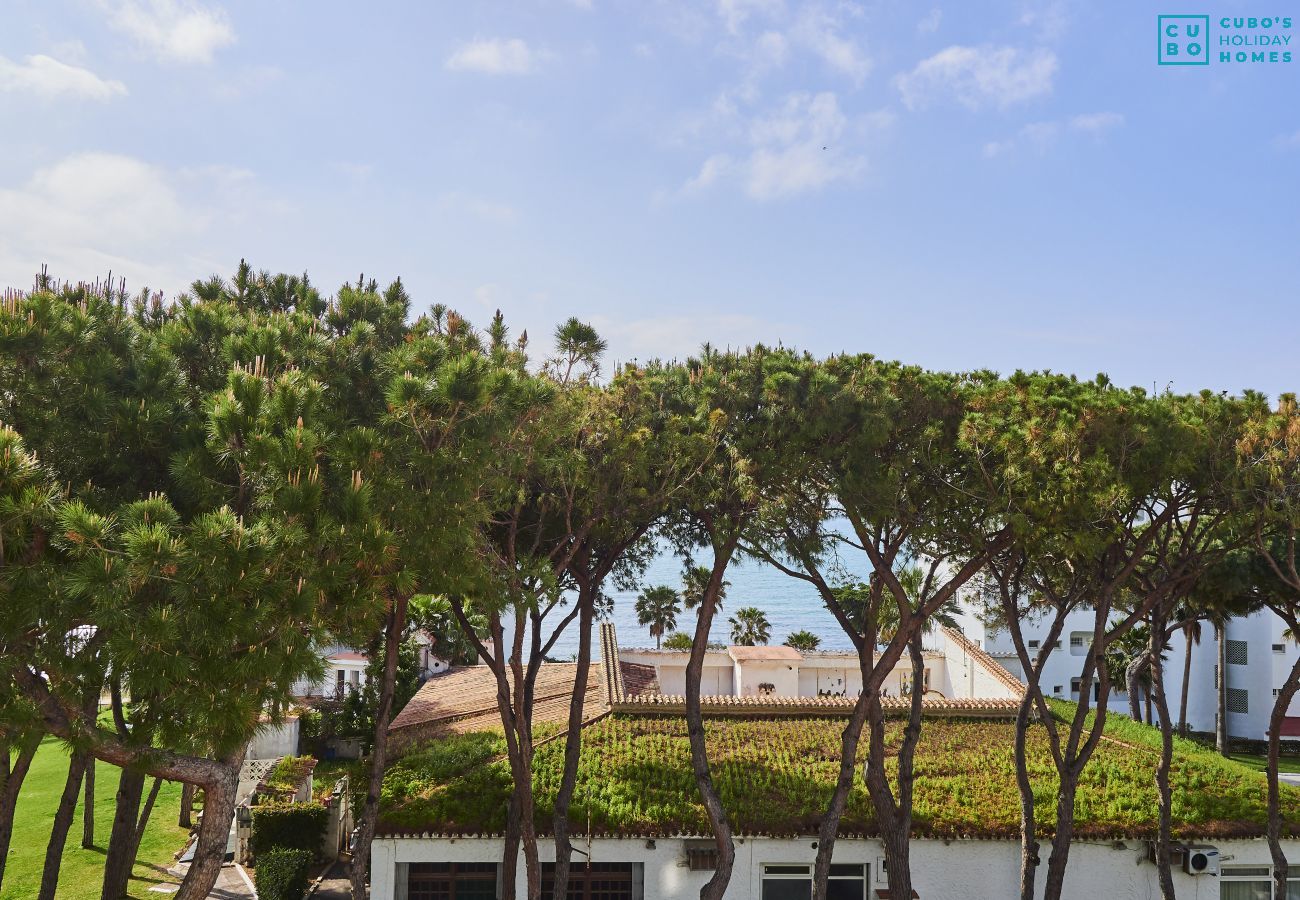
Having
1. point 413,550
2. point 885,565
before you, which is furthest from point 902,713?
point 413,550

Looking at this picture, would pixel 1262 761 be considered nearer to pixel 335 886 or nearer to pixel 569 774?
pixel 569 774

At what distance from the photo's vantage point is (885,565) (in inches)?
646

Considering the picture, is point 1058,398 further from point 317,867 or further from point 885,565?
point 317,867

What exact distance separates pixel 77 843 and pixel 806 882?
1852cm

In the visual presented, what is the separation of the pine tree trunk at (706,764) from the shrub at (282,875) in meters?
7.97

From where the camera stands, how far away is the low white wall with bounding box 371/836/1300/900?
1728 centimetres

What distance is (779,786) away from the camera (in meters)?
18.6

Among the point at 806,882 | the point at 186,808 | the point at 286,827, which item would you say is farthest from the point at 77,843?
the point at 806,882

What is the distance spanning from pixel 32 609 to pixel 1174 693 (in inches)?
2038

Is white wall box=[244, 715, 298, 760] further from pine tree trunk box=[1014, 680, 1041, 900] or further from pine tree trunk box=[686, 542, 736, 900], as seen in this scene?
pine tree trunk box=[1014, 680, 1041, 900]

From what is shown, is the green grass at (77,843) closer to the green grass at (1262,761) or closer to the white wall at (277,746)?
the white wall at (277,746)

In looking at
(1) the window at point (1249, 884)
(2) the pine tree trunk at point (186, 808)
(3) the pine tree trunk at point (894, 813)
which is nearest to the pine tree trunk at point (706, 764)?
(3) the pine tree trunk at point (894, 813)

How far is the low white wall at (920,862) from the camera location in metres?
17.3

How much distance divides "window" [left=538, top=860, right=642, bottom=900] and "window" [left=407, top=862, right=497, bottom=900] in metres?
1.02
